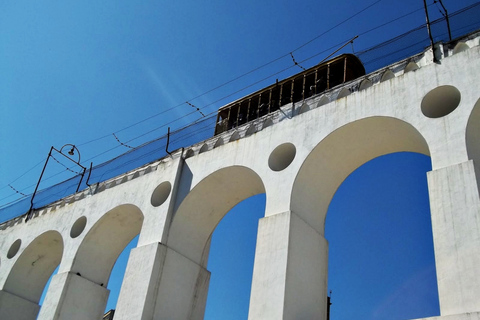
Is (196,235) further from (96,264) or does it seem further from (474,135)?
(474,135)

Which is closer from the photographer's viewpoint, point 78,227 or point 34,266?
point 78,227

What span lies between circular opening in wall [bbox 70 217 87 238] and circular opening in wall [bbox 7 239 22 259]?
129 inches

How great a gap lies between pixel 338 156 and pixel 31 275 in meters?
13.1

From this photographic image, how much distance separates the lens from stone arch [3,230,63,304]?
19484 millimetres

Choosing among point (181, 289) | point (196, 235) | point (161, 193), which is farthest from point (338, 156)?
point (161, 193)

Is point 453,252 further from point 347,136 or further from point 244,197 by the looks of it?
point 244,197

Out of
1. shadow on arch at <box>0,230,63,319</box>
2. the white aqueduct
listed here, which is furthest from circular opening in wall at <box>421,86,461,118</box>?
shadow on arch at <box>0,230,63,319</box>

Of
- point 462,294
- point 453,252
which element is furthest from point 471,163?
point 462,294

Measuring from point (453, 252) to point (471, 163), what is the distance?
6.03ft

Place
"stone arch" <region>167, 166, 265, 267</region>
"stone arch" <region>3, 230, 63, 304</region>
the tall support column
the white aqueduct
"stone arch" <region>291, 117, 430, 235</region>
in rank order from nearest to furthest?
1. the white aqueduct
2. "stone arch" <region>291, 117, 430, 235</region>
3. the tall support column
4. "stone arch" <region>167, 166, 265, 267</region>
5. "stone arch" <region>3, 230, 63, 304</region>

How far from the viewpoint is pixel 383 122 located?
1261 cm

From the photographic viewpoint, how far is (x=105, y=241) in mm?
17984

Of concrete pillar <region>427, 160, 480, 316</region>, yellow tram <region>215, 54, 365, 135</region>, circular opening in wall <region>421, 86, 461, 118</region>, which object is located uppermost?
yellow tram <region>215, 54, 365, 135</region>

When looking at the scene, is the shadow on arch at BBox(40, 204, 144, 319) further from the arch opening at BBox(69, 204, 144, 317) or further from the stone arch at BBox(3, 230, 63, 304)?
the stone arch at BBox(3, 230, 63, 304)
